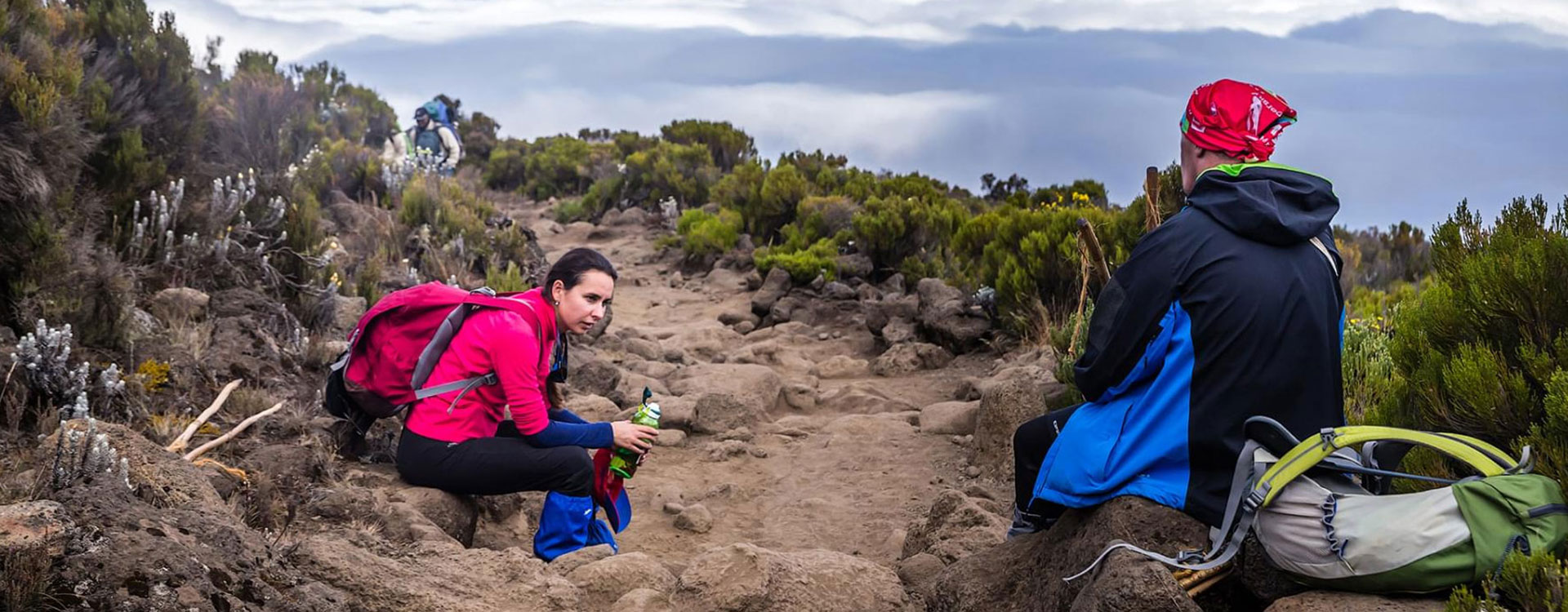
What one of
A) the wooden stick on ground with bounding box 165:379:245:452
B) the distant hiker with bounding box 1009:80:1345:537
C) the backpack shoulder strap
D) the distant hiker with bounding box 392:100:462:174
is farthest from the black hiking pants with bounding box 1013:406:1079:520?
the distant hiker with bounding box 392:100:462:174

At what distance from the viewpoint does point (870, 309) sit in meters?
9.70

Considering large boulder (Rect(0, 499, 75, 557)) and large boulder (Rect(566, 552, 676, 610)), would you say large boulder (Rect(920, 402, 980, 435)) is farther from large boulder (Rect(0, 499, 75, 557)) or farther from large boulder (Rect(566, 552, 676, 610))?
large boulder (Rect(0, 499, 75, 557))

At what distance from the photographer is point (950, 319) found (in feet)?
29.2

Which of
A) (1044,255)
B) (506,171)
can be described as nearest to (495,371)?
(1044,255)

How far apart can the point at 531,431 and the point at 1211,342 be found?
8.81 feet

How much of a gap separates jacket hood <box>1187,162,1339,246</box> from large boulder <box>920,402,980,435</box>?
3855 mm

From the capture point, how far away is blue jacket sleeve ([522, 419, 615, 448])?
4.59 m

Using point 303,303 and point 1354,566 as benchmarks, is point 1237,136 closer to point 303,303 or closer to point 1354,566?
point 1354,566

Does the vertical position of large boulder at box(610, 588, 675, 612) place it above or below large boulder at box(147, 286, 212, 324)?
below

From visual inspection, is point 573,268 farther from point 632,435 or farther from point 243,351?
point 243,351

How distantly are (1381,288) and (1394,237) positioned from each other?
10.4ft

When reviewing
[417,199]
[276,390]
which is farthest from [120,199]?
Answer: [417,199]

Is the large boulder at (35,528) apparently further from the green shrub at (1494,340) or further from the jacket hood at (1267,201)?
the green shrub at (1494,340)

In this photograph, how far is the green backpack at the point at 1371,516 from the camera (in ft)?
7.84
